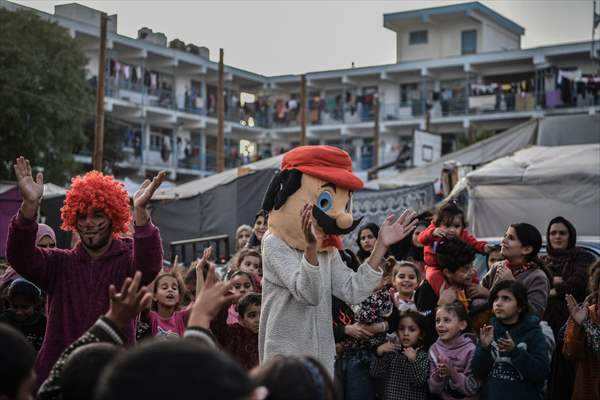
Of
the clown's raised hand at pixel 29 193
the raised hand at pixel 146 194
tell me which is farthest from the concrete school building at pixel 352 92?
the raised hand at pixel 146 194

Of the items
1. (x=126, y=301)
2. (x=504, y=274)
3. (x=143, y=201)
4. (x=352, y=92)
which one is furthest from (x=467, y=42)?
(x=126, y=301)

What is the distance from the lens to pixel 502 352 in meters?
6.05

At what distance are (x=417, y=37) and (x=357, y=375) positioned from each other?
141 feet

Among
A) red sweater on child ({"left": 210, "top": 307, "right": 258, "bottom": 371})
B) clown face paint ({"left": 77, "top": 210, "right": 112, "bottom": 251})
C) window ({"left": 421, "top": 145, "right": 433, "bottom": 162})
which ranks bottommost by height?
red sweater on child ({"left": 210, "top": 307, "right": 258, "bottom": 371})

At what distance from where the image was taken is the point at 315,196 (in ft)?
17.2

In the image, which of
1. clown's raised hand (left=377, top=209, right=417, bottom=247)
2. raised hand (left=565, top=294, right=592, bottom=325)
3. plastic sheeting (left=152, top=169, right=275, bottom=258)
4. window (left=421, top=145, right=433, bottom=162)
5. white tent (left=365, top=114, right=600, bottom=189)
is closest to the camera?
clown's raised hand (left=377, top=209, right=417, bottom=247)

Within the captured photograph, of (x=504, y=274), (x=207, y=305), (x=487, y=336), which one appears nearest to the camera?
(x=207, y=305)

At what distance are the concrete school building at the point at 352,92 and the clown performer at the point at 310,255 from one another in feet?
109

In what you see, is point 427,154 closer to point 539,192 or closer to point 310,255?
point 539,192

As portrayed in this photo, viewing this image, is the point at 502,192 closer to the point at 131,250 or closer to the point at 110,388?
the point at 131,250

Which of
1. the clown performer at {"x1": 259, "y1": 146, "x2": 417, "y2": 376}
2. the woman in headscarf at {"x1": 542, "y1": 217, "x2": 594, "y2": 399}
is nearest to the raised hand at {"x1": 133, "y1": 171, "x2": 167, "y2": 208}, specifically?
the clown performer at {"x1": 259, "y1": 146, "x2": 417, "y2": 376}

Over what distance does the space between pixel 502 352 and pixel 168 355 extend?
15.0 ft

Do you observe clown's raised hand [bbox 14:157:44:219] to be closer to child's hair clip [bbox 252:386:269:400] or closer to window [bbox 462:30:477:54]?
child's hair clip [bbox 252:386:269:400]

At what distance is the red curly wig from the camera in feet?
15.4
